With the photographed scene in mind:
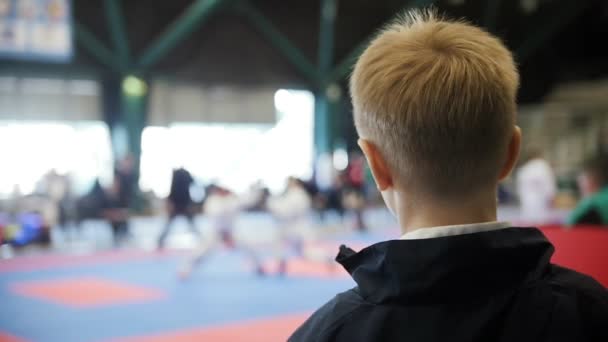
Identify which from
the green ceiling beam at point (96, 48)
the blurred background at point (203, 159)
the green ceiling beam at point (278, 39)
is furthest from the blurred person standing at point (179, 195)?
the green ceiling beam at point (278, 39)

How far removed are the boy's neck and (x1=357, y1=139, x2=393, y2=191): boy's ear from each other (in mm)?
47

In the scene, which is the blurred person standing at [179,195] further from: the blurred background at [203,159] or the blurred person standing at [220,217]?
the blurred person standing at [220,217]

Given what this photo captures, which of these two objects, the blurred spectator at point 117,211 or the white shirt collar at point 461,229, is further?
the blurred spectator at point 117,211

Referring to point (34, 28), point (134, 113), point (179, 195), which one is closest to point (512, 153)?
point (34, 28)

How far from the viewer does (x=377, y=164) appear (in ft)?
2.68

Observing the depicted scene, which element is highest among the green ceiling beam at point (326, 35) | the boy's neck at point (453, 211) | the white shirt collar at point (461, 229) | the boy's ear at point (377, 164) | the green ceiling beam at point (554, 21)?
the green ceiling beam at point (326, 35)

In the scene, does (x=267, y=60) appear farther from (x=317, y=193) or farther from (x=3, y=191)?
(x=3, y=191)

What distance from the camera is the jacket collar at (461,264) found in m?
0.72

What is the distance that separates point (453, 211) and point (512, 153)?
117 millimetres

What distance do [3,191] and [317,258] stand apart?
5200mm

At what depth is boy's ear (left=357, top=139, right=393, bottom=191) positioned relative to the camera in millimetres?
814

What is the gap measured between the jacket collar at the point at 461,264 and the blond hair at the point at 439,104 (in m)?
0.09

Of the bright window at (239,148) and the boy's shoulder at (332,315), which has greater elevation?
the bright window at (239,148)

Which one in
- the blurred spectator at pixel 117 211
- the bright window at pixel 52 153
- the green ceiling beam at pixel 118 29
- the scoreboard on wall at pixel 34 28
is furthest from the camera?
the green ceiling beam at pixel 118 29
